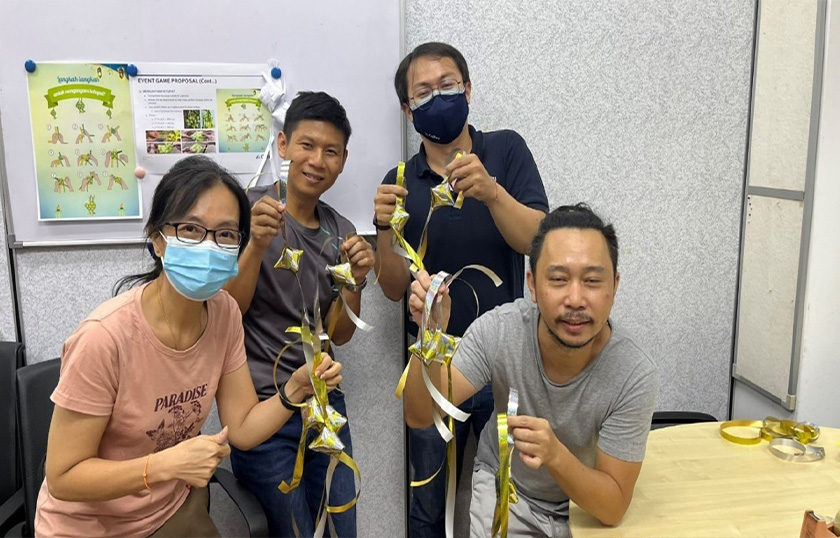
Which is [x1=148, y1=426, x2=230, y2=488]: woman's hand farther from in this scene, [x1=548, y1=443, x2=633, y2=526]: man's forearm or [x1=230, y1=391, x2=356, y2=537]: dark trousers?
[x1=548, y1=443, x2=633, y2=526]: man's forearm

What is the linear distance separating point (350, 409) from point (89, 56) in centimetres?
148

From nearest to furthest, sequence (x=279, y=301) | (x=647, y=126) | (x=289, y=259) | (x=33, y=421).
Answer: (x=289, y=259)
(x=33, y=421)
(x=279, y=301)
(x=647, y=126)

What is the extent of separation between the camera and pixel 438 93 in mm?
1903

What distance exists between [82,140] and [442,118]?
1.16m

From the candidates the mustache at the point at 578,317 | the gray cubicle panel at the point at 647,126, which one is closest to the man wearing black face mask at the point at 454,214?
the gray cubicle panel at the point at 647,126

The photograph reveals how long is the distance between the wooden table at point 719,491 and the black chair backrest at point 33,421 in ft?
4.69

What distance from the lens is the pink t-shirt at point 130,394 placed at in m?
1.35

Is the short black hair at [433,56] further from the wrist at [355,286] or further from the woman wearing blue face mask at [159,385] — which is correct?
the woman wearing blue face mask at [159,385]

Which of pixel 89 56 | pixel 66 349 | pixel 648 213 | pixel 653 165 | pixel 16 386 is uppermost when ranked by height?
pixel 89 56

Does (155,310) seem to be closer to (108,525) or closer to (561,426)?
(108,525)

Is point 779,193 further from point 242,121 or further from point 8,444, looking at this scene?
point 8,444

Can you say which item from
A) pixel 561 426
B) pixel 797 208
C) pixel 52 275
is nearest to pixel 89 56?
pixel 52 275

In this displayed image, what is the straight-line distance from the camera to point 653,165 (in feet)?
8.28

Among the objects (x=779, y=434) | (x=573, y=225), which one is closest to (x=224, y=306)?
(x=573, y=225)
